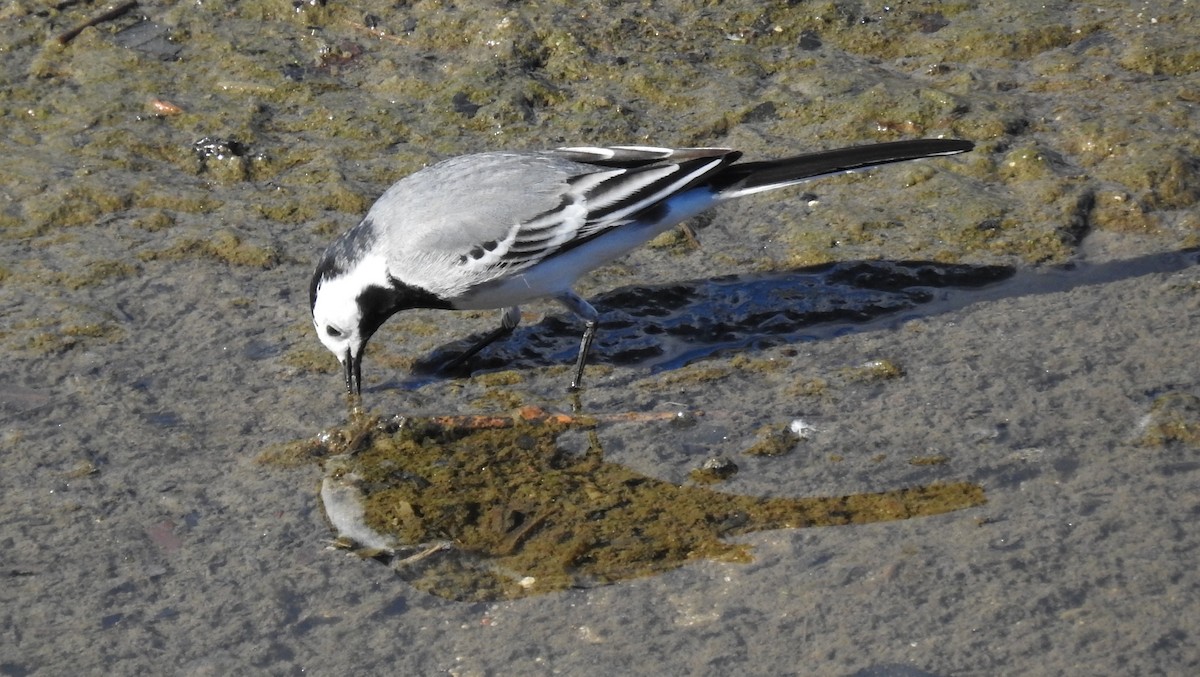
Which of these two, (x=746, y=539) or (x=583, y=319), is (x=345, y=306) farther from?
(x=746, y=539)

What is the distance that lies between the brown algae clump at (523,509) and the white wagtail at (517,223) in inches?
19.7

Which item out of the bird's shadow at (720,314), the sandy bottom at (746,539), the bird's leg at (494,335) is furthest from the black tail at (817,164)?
the bird's leg at (494,335)

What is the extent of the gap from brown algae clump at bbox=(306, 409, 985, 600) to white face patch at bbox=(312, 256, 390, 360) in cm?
37

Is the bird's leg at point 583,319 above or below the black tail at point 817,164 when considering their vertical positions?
below

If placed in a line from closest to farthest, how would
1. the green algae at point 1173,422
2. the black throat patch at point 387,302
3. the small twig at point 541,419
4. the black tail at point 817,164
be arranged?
the green algae at point 1173,422 → the small twig at point 541,419 → the black throat patch at point 387,302 → the black tail at point 817,164

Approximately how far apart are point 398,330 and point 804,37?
9.99 ft

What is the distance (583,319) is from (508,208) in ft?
1.88

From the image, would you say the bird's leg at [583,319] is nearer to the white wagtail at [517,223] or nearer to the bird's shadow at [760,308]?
the white wagtail at [517,223]

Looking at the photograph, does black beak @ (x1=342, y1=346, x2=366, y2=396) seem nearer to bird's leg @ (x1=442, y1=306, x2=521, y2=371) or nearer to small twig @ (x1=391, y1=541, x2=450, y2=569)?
bird's leg @ (x1=442, y1=306, x2=521, y2=371)

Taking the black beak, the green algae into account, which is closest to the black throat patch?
the black beak

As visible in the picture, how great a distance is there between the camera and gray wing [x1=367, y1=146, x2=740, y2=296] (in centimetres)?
566

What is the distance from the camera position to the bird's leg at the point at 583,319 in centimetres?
571

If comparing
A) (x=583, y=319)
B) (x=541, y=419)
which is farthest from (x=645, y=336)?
(x=541, y=419)

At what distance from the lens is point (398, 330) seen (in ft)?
20.4
